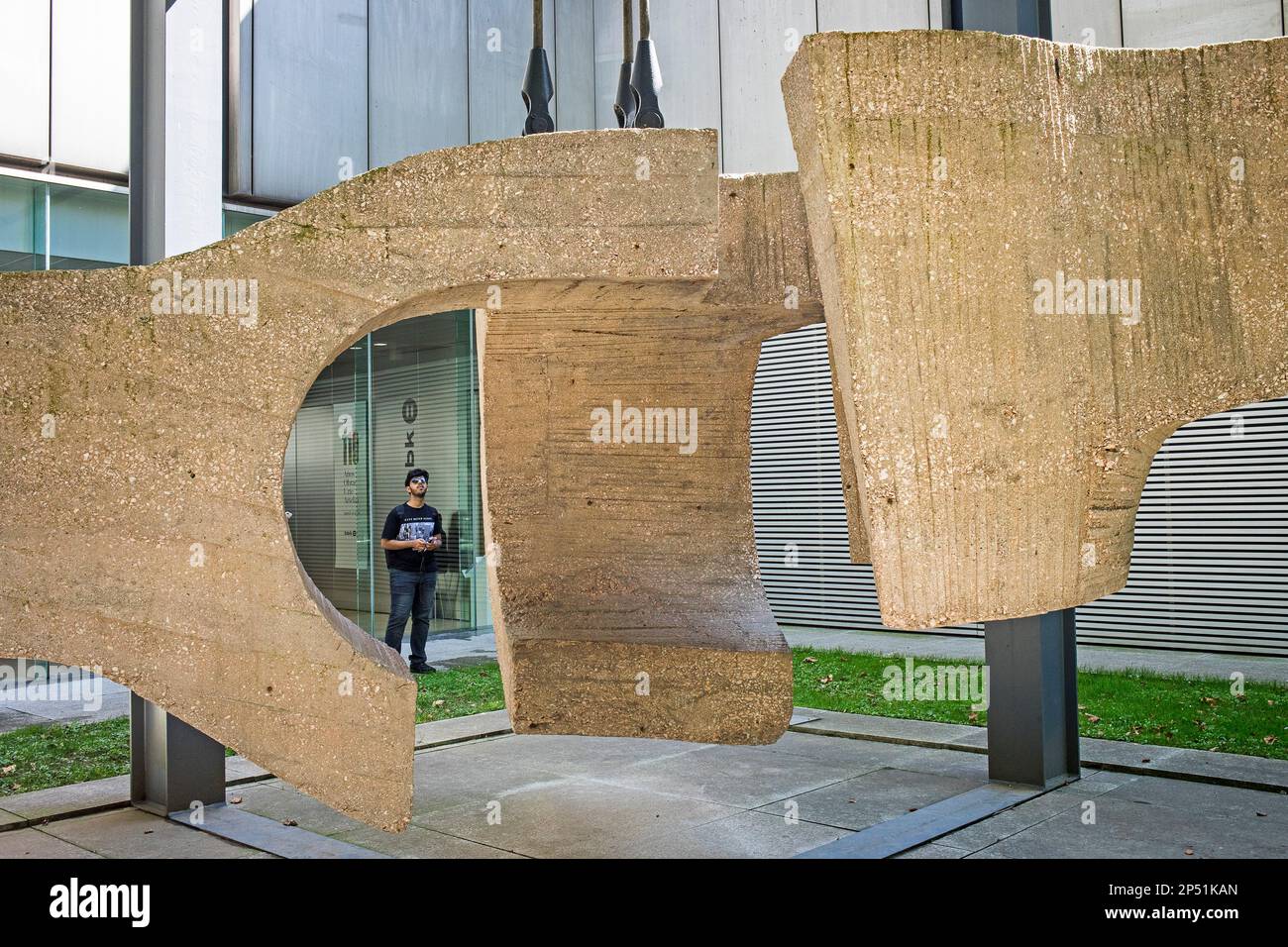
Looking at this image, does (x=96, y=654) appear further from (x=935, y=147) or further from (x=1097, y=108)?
(x=1097, y=108)

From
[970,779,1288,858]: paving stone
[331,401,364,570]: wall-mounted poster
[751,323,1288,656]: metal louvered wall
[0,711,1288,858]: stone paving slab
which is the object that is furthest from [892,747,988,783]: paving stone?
[331,401,364,570]: wall-mounted poster

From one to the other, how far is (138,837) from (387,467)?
6.89 meters

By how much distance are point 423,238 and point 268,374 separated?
0.64 m

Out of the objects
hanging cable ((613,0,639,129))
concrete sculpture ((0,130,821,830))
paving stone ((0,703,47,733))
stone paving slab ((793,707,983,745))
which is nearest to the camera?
concrete sculpture ((0,130,821,830))

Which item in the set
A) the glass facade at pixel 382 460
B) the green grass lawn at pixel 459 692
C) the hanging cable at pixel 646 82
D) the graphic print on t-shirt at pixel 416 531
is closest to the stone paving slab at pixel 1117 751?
the green grass lawn at pixel 459 692

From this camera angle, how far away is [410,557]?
9.42 meters

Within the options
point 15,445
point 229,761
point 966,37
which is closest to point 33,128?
point 229,761

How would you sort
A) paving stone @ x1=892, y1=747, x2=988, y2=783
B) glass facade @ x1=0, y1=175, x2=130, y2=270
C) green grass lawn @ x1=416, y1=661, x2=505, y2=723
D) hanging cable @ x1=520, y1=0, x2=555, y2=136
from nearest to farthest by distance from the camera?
1. hanging cable @ x1=520, y1=0, x2=555, y2=136
2. paving stone @ x1=892, y1=747, x2=988, y2=783
3. green grass lawn @ x1=416, y1=661, x2=505, y2=723
4. glass facade @ x1=0, y1=175, x2=130, y2=270

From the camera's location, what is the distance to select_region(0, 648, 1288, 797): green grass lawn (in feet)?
22.0

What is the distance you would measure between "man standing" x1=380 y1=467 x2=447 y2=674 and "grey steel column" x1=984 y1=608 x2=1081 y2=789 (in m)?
4.94

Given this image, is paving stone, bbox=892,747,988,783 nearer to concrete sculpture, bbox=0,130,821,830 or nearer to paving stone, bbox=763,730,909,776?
paving stone, bbox=763,730,909,776

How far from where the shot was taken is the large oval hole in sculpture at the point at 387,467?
11.6 metres

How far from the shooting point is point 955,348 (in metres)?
3.21

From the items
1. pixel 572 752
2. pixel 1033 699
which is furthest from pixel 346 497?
pixel 1033 699
